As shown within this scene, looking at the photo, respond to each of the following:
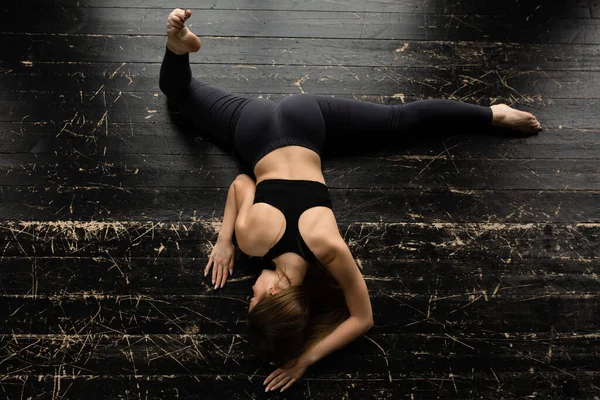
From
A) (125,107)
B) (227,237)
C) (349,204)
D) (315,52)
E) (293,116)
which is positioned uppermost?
(315,52)

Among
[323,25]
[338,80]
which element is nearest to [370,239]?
[338,80]

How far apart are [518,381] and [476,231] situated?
55 centimetres

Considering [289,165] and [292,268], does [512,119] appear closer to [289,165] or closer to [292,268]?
[289,165]

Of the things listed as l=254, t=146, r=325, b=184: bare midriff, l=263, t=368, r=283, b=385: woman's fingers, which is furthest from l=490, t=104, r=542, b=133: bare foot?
l=263, t=368, r=283, b=385: woman's fingers

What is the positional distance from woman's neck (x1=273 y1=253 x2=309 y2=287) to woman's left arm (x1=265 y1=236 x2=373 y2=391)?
2.9 inches

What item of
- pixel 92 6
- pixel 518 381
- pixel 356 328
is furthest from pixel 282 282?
pixel 92 6

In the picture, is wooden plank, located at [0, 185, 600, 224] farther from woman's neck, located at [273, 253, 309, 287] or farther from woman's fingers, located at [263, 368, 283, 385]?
woman's fingers, located at [263, 368, 283, 385]

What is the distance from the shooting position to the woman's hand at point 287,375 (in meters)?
1.70

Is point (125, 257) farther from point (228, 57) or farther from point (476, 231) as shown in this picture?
point (476, 231)

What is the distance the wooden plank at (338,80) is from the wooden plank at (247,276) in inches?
27.8

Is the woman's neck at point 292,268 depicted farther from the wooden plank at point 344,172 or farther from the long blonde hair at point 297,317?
the wooden plank at point 344,172

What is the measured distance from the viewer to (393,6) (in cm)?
219

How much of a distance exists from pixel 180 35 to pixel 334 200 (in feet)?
2.71

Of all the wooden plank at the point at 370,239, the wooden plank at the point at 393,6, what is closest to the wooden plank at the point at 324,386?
the wooden plank at the point at 370,239
